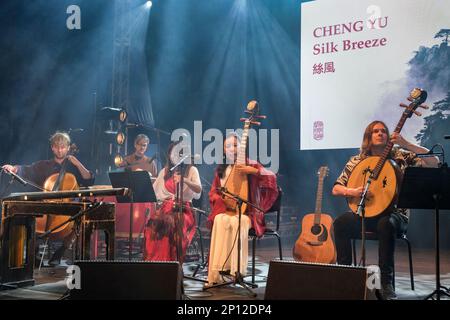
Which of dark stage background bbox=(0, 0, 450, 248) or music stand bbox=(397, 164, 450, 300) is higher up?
dark stage background bbox=(0, 0, 450, 248)

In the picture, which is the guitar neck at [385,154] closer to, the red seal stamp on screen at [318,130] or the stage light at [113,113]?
the red seal stamp on screen at [318,130]

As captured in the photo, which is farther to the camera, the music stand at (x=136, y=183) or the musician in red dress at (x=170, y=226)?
the musician in red dress at (x=170, y=226)

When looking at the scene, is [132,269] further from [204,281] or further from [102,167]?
[102,167]

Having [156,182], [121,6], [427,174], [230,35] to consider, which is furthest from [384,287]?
[121,6]

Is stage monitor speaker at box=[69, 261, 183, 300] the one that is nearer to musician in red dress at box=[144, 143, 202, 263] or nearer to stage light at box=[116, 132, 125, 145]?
musician in red dress at box=[144, 143, 202, 263]

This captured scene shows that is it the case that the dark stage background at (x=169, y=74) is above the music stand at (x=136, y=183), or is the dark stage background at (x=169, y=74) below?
above

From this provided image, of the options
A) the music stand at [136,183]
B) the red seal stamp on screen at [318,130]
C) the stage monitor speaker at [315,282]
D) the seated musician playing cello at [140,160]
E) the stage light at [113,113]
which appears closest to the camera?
the stage monitor speaker at [315,282]

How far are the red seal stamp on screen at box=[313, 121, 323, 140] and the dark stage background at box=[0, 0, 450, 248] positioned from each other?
42.9 inches

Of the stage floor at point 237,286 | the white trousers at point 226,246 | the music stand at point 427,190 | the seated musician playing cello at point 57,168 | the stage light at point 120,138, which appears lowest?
the stage floor at point 237,286

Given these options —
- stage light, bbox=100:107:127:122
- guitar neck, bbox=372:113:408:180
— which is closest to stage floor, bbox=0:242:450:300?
guitar neck, bbox=372:113:408:180

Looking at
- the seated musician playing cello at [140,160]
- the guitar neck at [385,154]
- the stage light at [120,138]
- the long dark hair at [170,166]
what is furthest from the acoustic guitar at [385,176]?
the stage light at [120,138]

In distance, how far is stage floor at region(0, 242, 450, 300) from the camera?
3990mm

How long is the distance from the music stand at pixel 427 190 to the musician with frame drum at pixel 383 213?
59 centimetres

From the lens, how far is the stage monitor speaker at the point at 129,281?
2287mm
